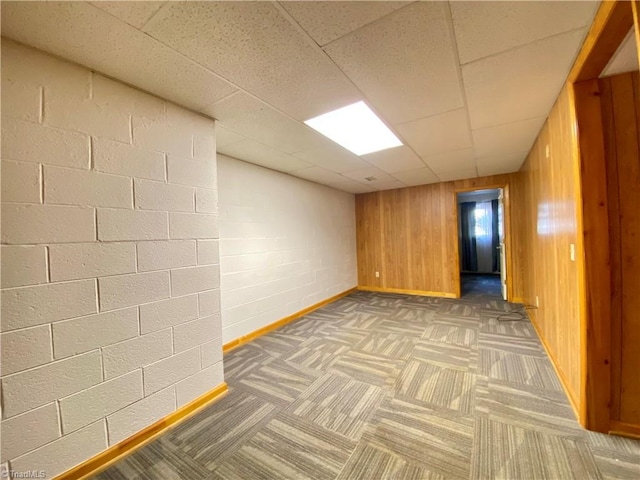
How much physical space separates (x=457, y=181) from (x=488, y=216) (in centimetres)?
335

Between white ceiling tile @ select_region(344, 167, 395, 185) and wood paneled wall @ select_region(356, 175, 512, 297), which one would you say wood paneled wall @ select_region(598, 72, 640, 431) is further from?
wood paneled wall @ select_region(356, 175, 512, 297)

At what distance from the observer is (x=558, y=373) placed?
2066mm

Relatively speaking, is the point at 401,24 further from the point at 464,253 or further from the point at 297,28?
the point at 464,253

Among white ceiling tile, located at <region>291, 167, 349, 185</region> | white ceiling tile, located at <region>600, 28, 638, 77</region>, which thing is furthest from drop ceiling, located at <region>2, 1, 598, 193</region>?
white ceiling tile, located at <region>291, 167, 349, 185</region>

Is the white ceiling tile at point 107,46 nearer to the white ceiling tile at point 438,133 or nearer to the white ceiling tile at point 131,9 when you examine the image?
the white ceiling tile at point 131,9

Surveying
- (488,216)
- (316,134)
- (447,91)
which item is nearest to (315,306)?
(316,134)

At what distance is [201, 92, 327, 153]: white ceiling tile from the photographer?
5.89 ft

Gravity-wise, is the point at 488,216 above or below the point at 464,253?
above

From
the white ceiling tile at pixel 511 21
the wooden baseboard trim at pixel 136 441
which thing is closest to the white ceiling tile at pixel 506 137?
the white ceiling tile at pixel 511 21

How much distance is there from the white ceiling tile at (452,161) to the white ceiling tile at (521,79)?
915mm

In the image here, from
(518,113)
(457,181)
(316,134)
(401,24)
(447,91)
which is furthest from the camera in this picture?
(457,181)

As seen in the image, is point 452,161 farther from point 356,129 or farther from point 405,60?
point 405,60

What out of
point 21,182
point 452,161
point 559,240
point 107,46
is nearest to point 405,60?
point 107,46

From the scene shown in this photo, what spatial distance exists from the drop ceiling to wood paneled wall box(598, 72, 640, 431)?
35 centimetres
